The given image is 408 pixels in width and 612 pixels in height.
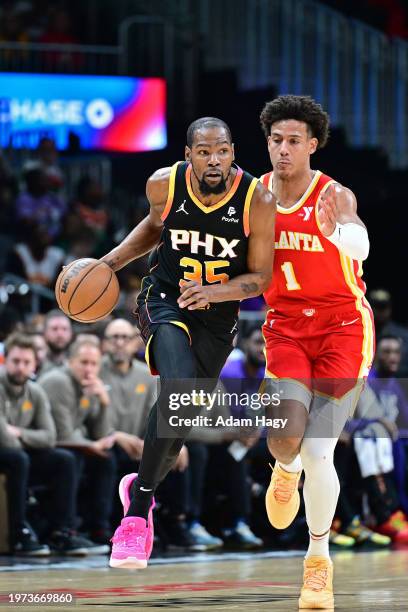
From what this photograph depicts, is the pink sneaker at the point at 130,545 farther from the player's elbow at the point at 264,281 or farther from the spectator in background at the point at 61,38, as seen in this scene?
the spectator in background at the point at 61,38

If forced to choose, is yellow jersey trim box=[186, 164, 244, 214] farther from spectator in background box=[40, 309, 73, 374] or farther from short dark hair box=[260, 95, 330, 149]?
spectator in background box=[40, 309, 73, 374]

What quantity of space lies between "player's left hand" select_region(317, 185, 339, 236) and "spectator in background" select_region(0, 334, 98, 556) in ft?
12.6

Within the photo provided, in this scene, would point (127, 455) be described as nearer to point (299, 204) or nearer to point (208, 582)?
point (208, 582)

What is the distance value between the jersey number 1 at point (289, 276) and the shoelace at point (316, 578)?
1.40m

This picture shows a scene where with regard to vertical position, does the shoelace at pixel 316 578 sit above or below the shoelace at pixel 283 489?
below

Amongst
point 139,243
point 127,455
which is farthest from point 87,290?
point 127,455

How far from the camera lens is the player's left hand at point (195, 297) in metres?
6.14

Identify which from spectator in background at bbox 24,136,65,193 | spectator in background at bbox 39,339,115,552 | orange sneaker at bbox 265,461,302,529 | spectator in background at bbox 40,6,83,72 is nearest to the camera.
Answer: orange sneaker at bbox 265,461,302,529

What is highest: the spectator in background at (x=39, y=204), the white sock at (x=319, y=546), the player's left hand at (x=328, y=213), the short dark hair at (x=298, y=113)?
the short dark hair at (x=298, y=113)

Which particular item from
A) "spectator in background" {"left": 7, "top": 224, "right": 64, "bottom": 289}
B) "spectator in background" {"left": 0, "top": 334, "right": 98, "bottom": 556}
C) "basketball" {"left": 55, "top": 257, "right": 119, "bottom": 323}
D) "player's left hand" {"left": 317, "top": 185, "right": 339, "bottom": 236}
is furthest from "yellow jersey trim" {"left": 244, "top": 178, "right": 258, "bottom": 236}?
"spectator in background" {"left": 7, "top": 224, "right": 64, "bottom": 289}

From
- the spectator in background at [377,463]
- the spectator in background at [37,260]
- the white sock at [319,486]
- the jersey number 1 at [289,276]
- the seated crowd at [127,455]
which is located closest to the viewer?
the white sock at [319,486]

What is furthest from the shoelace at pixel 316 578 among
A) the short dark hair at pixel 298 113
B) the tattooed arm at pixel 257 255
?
the short dark hair at pixel 298 113

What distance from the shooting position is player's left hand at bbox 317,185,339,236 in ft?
20.7

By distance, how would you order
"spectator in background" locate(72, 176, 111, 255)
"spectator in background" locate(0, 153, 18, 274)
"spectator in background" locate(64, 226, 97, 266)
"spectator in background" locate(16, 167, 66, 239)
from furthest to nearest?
"spectator in background" locate(72, 176, 111, 255) → "spectator in background" locate(16, 167, 66, 239) → "spectator in background" locate(0, 153, 18, 274) → "spectator in background" locate(64, 226, 97, 266)
